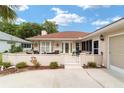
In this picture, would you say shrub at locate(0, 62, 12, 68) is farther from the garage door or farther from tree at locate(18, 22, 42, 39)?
tree at locate(18, 22, 42, 39)

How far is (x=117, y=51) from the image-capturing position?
12.0 m

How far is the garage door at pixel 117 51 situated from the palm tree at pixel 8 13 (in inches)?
257

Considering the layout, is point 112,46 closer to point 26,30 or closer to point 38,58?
point 38,58

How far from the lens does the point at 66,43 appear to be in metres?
25.0

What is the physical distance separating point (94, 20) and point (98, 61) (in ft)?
121

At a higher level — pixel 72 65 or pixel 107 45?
pixel 107 45

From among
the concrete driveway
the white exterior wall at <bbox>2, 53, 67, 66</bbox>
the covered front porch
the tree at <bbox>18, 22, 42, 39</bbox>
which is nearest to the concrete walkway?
the concrete driveway

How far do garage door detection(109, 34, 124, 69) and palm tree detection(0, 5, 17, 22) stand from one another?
6532 mm


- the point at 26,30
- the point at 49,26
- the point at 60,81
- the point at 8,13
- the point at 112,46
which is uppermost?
the point at 49,26

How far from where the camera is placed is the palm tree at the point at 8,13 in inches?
368

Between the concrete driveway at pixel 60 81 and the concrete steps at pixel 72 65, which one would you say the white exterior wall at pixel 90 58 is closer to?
the concrete steps at pixel 72 65

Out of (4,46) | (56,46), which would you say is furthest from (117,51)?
(4,46)

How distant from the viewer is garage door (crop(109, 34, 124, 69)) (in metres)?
11.2

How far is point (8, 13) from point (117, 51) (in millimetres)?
7197
